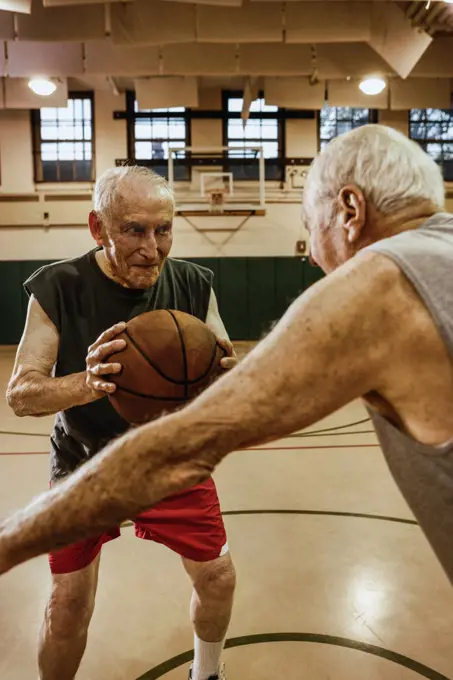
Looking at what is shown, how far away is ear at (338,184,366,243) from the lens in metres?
1.16

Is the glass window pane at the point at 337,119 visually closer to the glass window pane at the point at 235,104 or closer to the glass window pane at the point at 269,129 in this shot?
the glass window pane at the point at 269,129

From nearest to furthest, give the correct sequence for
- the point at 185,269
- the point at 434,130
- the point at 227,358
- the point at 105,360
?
1. the point at 105,360
2. the point at 227,358
3. the point at 185,269
4. the point at 434,130

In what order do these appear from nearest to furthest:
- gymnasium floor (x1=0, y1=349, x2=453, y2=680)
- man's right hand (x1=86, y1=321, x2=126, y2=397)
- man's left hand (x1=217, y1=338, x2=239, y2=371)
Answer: man's right hand (x1=86, y1=321, x2=126, y2=397) < man's left hand (x1=217, y1=338, x2=239, y2=371) < gymnasium floor (x1=0, y1=349, x2=453, y2=680)

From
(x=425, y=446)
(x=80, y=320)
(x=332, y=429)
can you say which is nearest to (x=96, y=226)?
(x=80, y=320)

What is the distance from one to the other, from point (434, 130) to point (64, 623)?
11392mm

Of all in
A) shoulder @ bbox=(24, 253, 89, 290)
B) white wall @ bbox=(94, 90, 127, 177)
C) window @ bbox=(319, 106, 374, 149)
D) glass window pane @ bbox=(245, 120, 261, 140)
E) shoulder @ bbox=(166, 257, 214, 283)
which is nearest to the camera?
shoulder @ bbox=(24, 253, 89, 290)

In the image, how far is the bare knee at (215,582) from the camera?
2.06 m

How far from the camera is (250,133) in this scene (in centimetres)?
1113

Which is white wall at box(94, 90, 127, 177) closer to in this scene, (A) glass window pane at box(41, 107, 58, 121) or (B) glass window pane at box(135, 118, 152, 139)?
(B) glass window pane at box(135, 118, 152, 139)

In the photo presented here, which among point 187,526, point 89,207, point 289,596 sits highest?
point 89,207

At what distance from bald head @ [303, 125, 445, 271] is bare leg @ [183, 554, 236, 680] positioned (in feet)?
4.23

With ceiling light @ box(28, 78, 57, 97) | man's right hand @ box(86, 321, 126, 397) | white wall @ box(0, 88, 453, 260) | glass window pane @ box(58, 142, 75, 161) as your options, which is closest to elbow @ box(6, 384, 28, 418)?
man's right hand @ box(86, 321, 126, 397)

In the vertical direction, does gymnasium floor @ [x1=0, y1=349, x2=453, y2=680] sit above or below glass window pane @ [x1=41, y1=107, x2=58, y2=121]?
below

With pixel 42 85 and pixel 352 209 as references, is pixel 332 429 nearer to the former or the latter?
pixel 352 209
